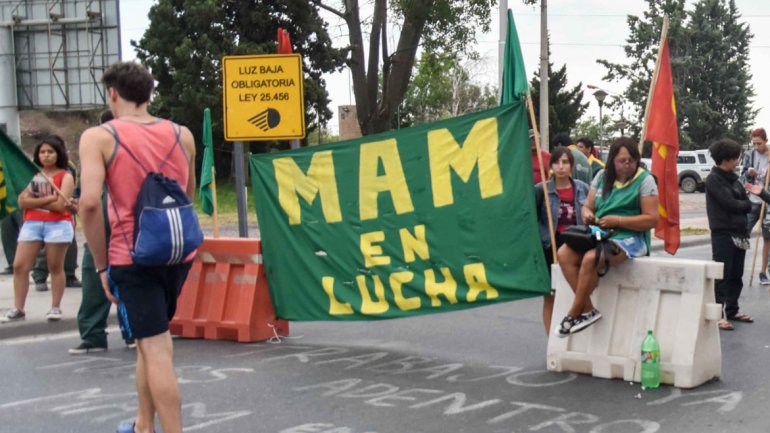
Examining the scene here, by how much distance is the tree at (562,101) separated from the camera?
61188 mm

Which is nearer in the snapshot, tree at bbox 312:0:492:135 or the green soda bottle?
the green soda bottle

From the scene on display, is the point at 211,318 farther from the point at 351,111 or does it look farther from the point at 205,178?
the point at 351,111

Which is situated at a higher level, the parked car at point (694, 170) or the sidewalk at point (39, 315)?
the parked car at point (694, 170)

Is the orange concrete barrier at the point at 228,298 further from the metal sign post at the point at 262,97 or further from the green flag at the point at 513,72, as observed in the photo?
the green flag at the point at 513,72

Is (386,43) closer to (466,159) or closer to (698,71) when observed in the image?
(466,159)

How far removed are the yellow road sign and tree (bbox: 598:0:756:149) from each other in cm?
6460

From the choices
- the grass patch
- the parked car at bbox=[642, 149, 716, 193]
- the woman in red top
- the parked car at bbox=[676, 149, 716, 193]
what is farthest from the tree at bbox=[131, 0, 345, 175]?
the woman in red top

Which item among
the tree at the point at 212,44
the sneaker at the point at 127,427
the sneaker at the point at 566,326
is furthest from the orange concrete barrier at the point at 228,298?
the tree at the point at 212,44

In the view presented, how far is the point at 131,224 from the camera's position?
4.65 metres

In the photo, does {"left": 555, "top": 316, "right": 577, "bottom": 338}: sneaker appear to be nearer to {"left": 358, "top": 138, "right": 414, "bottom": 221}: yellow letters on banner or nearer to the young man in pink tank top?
{"left": 358, "top": 138, "right": 414, "bottom": 221}: yellow letters on banner

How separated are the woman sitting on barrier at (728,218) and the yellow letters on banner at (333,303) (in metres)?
3.31

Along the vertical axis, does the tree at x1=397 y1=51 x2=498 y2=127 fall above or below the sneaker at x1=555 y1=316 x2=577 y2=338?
above

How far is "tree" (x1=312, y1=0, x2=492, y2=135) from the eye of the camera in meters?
25.4

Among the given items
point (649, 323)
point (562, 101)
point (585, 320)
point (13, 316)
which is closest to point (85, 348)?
point (13, 316)
